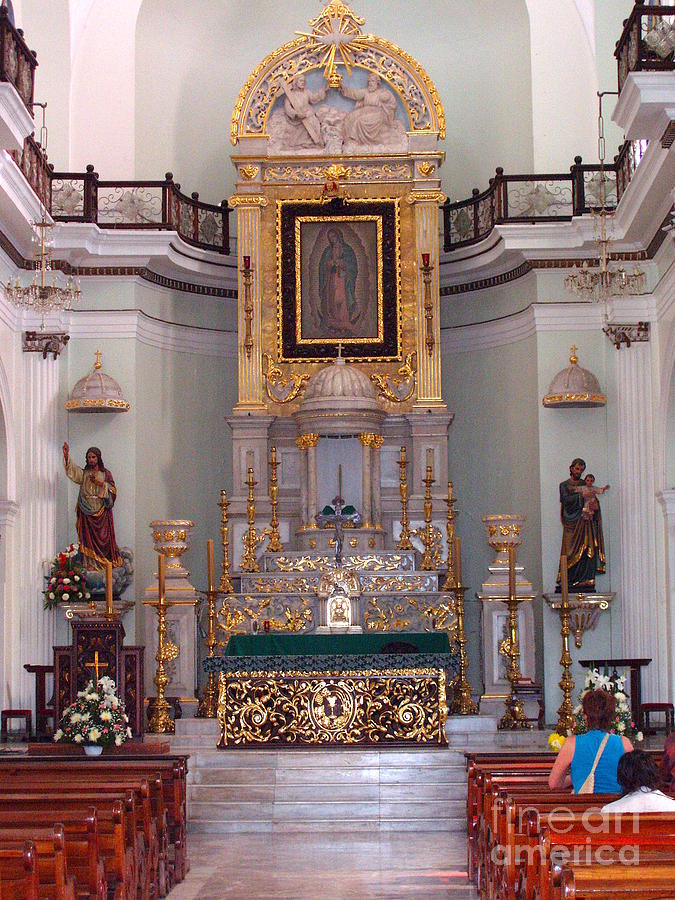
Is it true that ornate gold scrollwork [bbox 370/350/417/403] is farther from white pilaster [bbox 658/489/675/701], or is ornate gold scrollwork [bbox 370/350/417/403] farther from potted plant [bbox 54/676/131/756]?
potted plant [bbox 54/676/131/756]

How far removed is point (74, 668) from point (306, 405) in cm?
459

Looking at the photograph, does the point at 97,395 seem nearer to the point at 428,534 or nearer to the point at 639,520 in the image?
the point at 428,534

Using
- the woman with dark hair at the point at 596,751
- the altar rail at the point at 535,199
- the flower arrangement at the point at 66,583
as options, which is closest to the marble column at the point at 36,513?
the flower arrangement at the point at 66,583

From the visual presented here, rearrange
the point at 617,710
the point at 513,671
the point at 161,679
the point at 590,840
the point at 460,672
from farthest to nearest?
the point at 460,672, the point at 513,671, the point at 161,679, the point at 617,710, the point at 590,840

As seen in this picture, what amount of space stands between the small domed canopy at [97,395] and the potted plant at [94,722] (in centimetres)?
463

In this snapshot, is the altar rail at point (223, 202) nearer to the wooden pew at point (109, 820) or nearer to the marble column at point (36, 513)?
the marble column at point (36, 513)

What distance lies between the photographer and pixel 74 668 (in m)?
14.8

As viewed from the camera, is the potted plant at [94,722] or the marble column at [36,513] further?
the marble column at [36,513]

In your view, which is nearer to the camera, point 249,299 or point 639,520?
point 639,520

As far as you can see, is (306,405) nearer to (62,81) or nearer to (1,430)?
(1,430)

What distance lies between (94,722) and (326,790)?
2197mm

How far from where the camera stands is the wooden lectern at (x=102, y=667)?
14.7 meters

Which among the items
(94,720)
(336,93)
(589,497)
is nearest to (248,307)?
(336,93)

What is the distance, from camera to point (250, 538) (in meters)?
17.7
